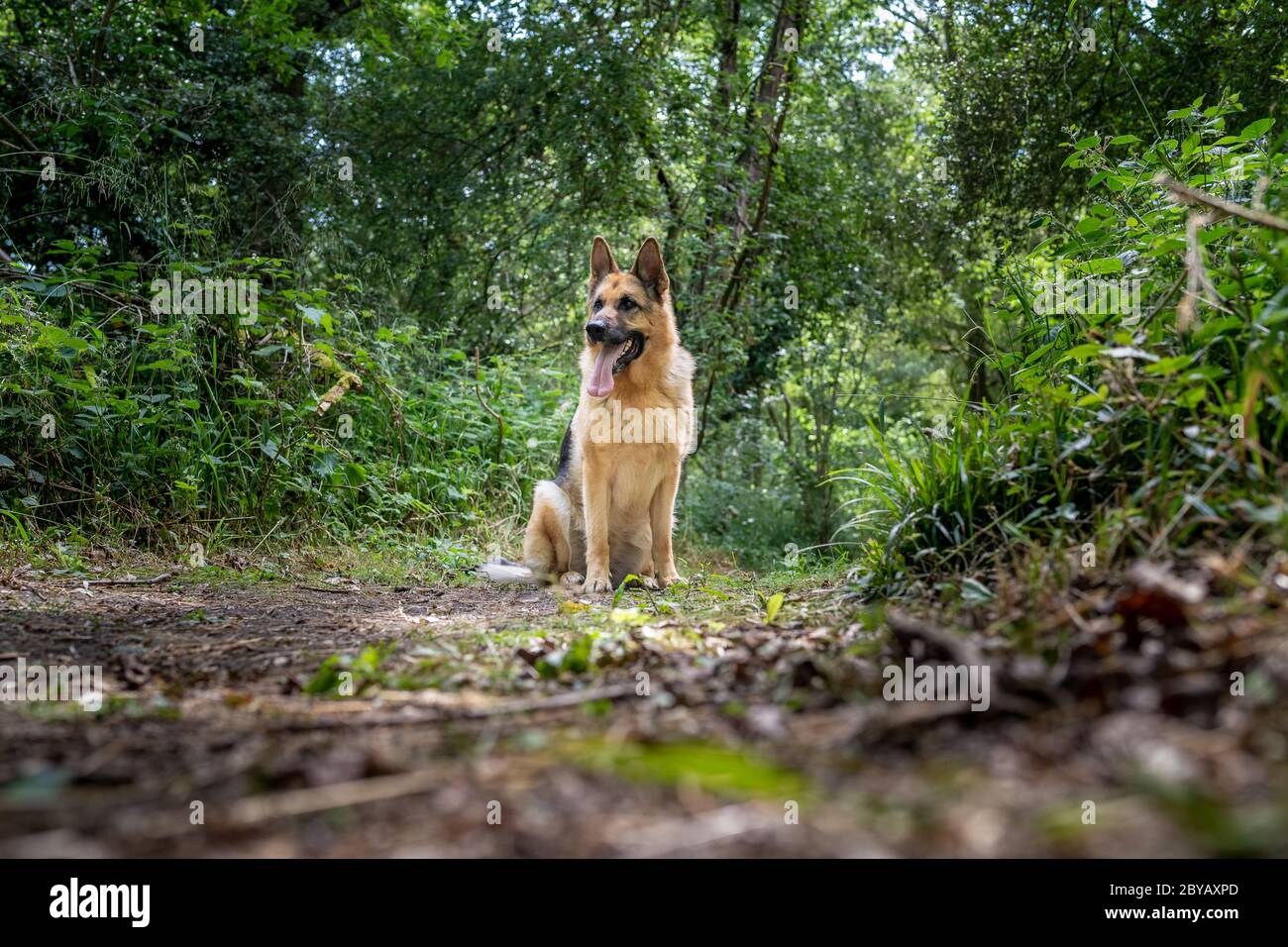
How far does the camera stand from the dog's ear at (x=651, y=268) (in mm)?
6797

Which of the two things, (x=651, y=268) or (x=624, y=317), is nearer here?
(x=624, y=317)

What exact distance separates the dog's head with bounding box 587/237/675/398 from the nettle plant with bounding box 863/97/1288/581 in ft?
8.37

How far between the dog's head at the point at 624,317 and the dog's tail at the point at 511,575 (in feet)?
4.55

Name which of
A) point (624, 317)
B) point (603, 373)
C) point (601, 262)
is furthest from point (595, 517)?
point (601, 262)

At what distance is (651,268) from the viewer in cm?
691

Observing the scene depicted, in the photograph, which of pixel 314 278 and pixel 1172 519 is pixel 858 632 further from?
pixel 314 278

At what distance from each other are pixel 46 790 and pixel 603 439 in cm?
504

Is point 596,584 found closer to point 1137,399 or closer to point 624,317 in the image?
point 624,317

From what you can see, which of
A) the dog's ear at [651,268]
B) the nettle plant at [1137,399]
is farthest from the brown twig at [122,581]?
the nettle plant at [1137,399]

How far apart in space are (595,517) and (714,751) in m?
4.79

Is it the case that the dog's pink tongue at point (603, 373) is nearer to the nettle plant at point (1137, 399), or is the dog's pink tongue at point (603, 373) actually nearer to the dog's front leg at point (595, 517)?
the dog's front leg at point (595, 517)

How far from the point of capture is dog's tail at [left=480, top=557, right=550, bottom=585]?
675 centimetres

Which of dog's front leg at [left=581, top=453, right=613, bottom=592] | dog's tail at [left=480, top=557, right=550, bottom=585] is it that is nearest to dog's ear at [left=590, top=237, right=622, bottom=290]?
dog's front leg at [left=581, top=453, right=613, bottom=592]

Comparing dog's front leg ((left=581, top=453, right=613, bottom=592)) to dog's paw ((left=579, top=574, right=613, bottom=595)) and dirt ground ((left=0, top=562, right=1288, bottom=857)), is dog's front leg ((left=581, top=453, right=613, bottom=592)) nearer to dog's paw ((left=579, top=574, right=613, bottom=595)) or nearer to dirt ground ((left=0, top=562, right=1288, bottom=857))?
dog's paw ((left=579, top=574, right=613, bottom=595))
